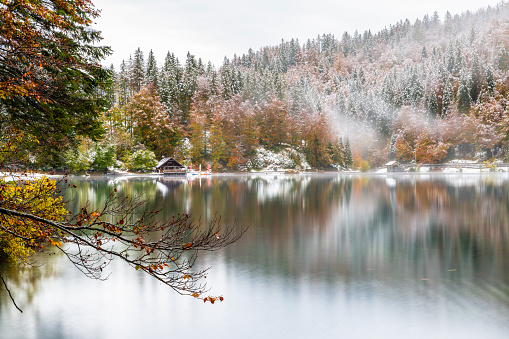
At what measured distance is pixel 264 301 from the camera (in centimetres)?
1288

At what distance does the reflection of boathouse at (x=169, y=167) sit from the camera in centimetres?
9790

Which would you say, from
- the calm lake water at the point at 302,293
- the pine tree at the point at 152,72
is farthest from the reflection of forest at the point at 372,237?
the pine tree at the point at 152,72

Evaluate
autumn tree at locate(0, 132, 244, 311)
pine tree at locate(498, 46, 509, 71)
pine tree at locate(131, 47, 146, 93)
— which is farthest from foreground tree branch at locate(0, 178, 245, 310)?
pine tree at locate(498, 46, 509, 71)

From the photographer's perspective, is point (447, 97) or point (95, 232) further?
point (447, 97)

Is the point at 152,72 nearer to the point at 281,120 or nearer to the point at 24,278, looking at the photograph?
the point at 281,120

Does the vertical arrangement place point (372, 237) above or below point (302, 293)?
above

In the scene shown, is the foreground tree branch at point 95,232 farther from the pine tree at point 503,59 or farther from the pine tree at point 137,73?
the pine tree at point 503,59

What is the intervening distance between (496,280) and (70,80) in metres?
16.7

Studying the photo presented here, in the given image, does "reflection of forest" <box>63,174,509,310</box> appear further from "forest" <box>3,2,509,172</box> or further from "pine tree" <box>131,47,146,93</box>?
"pine tree" <box>131,47,146,93</box>

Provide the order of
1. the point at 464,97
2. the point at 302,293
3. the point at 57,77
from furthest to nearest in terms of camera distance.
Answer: the point at 464,97
the point at 57,77
the point at 302,293

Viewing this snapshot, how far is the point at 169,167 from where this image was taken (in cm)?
9931

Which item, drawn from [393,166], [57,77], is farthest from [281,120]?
[57,77]

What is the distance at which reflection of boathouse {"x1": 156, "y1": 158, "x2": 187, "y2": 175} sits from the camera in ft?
321

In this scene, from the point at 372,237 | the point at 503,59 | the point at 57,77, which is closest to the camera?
the point at 57,77
